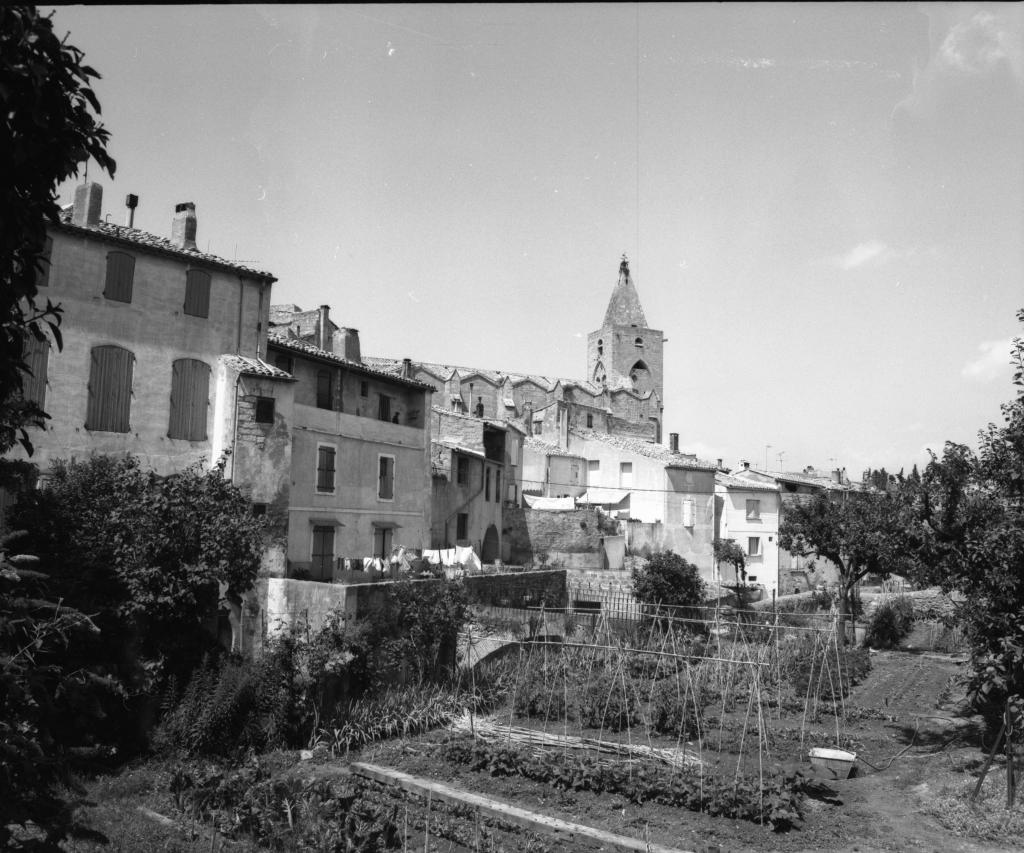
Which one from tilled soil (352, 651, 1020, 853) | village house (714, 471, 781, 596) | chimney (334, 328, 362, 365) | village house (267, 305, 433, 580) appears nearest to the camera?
tilled soil (352, 651, 1020, 853)

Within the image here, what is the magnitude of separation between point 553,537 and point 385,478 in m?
11.9

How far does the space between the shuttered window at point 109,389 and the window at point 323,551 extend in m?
6.42

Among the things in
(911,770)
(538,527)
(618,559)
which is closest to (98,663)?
(911,770)

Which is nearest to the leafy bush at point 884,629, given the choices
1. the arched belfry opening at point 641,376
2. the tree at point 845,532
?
the tree at point 845,532

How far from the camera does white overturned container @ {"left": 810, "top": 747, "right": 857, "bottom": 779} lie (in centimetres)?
1299

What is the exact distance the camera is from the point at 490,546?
112ft

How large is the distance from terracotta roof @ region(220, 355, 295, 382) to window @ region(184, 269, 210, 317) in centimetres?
126

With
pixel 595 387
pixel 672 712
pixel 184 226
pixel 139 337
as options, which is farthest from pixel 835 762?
pixel 595 387

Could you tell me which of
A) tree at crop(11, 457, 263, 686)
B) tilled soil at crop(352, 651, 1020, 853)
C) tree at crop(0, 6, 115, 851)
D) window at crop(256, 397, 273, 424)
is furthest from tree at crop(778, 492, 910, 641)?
tree at crop(0, 6, 115, 851)

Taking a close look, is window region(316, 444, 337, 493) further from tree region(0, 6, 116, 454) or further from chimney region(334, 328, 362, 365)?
tree region(0, 6, 116, 454)

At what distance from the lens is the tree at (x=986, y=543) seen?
1147 centimetres

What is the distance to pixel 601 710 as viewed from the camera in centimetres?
1559

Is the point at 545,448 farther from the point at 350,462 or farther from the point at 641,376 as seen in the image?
the point at 641,376

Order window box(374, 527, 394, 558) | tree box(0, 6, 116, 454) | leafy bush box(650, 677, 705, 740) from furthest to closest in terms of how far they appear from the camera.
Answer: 1. window box(374, 527, 394, 558)
2. leafy bush box(650, 677, 705, 740)
3. tree box(0, 6, 116, 454)
